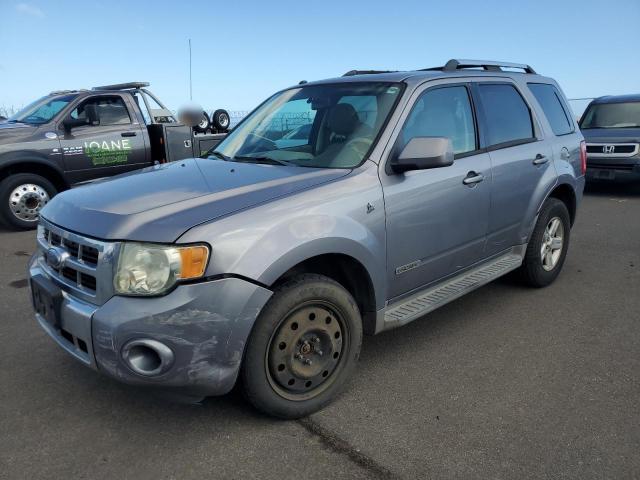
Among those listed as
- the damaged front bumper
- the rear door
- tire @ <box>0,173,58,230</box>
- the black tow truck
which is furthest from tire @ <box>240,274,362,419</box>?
tire @ <box>0,173,58,230</box>

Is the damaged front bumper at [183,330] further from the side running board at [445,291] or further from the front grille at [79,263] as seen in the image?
the side running board at [445,291]

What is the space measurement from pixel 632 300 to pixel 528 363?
1.69 m

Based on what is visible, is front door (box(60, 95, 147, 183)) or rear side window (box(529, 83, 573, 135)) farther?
front door (box(60, 95, 147, 183))

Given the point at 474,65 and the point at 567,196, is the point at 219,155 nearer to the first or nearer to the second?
the point at 474,65

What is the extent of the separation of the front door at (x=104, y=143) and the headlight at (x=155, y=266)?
597 centimetres

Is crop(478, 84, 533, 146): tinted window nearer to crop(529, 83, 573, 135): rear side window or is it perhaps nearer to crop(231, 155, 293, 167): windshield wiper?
crop(529, 83, 573, 135): rear side window

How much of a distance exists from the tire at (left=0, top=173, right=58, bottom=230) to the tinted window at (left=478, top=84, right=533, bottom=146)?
6.09 metres

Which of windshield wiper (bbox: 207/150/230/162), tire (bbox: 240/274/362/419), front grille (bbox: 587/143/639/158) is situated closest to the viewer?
tire (bbox: 240/274/362/419)

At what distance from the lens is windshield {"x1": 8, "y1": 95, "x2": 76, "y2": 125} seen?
773cm

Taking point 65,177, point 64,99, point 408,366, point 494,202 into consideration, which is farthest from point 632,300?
point 64,99

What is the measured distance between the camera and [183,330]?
2.31 metres

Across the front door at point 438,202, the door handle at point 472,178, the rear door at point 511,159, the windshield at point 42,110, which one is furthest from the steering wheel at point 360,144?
the windshield at point 42,110

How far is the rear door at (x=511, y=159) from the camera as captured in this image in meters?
3.91

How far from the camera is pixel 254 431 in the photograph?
2697 millimetres
